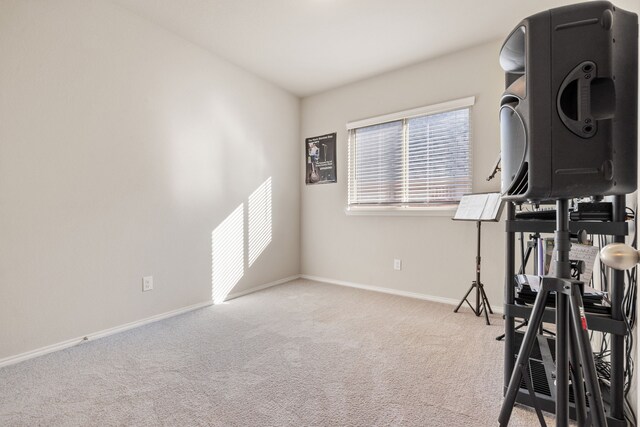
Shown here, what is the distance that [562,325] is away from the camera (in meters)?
0.81

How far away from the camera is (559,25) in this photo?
0.79 meters

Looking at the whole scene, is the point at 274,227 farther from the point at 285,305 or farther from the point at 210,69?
the point at 210,69

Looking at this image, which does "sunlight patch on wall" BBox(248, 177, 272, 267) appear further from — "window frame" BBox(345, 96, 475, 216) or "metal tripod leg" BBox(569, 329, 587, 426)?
"metal tripod leg" BBox(569, 329, 587, 426)

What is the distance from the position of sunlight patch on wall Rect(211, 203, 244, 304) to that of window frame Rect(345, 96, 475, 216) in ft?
4.36

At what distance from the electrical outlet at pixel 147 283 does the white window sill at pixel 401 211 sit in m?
2.21

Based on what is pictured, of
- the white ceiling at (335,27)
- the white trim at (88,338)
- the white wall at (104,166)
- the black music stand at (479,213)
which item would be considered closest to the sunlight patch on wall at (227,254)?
the white wall at (104,166)

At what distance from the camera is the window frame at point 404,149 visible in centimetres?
287

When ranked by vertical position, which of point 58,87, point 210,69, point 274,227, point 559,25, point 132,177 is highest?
point 210,69

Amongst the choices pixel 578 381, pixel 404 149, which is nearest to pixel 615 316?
pixel 578 381

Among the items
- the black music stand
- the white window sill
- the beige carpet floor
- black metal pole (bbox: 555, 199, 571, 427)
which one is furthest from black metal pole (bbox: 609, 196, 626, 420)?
the white window sill

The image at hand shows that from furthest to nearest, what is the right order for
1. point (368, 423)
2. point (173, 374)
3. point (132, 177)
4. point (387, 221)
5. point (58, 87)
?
1. point (387, 221)
2. point (132, 177)
3. point (58, 87)
4. point (173, 374)
5. point (368, 423)

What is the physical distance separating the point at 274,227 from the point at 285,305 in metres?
1.14

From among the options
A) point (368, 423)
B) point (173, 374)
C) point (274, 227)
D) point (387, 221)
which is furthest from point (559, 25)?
point (274, 227)

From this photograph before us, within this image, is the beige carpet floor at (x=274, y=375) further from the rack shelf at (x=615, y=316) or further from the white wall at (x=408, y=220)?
the white wall at (x=408, y=220)
